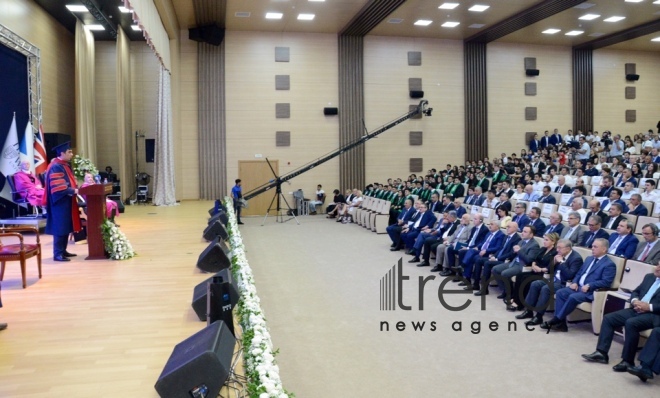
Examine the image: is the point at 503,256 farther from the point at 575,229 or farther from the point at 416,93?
the point at 416,93

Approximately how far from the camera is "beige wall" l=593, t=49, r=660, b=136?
23062 mm

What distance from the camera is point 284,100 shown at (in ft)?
67.5

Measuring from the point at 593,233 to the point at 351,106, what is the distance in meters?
13.9

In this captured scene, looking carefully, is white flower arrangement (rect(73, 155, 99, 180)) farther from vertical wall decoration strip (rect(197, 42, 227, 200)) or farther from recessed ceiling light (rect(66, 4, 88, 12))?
vertical wall decoration strip (rect(197, 42, 227, 200))

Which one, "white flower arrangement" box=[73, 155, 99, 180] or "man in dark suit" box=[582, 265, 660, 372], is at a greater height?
"white flower arrangement" box=[73, 155, 99, 180]

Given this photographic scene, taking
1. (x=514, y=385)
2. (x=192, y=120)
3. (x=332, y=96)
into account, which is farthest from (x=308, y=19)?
(x=514, y=385)

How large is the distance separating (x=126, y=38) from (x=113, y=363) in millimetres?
17132

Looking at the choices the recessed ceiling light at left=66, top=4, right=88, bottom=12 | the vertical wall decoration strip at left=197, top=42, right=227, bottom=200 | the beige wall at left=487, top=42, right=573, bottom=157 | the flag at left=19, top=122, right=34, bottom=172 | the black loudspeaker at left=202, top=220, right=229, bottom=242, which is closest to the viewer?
the black loudspeaker at left=202, top=220, right=229, bottom=242

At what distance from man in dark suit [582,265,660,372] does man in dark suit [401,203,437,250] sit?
19.6ft

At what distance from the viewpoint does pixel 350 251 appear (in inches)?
485

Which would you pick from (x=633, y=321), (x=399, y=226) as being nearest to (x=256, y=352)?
(x=633, y=321)

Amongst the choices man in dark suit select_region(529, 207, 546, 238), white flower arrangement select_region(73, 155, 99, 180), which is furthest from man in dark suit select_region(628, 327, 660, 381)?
white flower arrangement select_region(73, 155, 99, 180)

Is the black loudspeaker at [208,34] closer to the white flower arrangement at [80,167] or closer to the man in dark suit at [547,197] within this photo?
the white flower arrangement at [80,167]

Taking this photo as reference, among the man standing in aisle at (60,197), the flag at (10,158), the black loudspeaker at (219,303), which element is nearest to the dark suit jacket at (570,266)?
the black loudspeaker at (219,303)
